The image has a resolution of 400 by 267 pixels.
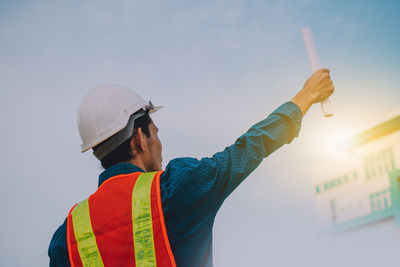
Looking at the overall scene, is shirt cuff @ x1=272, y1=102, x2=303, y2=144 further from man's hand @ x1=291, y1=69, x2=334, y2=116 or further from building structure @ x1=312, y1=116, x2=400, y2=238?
building structure @ x1=312, y1=116, x2=400, y2=238

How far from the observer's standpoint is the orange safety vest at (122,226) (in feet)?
5.49

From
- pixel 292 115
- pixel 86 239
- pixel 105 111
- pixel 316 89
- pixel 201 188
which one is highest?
pixel 105 111

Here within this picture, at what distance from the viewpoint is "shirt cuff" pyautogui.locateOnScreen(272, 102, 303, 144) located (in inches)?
76.6

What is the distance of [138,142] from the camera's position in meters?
2.17

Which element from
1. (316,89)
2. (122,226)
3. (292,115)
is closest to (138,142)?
(122,226)

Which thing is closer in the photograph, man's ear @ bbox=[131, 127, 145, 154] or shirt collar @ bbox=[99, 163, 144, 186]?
shirt collar @ bbox=[99, 163, 144, 186]

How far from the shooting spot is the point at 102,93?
8.09 ft

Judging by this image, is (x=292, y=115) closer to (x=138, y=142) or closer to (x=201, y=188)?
(x=201, y=188)

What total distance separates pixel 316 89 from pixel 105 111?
1.19 m

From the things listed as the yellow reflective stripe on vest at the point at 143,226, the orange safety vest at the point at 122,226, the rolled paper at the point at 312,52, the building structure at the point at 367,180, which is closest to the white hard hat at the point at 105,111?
the orange safety vest at the point at 122,226

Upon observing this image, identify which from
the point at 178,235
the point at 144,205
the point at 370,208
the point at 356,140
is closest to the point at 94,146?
the point at 144,205

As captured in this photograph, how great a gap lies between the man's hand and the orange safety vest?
0.88 meters

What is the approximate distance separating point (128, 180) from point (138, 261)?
348 millimetres

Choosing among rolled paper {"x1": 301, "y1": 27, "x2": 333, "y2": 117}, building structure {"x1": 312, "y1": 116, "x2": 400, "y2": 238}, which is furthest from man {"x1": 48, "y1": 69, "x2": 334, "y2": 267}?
building structure {"x1": 312, "y1": 116, "x2": 400, "y2": 238}
